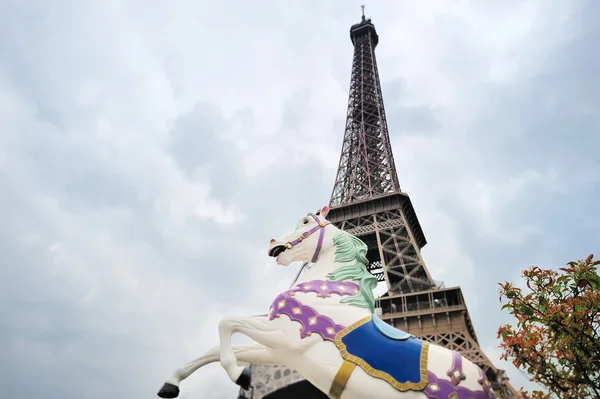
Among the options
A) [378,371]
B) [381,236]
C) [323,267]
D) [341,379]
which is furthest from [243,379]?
[381,236]

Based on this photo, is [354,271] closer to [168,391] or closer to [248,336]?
[248,336]

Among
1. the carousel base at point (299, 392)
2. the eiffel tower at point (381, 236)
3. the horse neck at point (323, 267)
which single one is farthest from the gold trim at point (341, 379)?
the carousel base at point (299, 392)

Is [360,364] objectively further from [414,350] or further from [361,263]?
[361,263]

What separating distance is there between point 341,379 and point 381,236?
75.0ft

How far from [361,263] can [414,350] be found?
1355 mm

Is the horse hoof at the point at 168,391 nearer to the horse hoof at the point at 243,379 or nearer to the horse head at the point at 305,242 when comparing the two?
the horse hoof at the point at 243,379

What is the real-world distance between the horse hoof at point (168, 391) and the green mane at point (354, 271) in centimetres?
198

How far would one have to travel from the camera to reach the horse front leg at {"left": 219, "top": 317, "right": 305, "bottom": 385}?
458 cm

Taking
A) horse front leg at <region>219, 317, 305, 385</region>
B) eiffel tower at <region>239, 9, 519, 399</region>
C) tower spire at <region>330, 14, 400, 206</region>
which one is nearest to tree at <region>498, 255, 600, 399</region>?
eiffel tower at <region>239, 9, 519, 399</region>

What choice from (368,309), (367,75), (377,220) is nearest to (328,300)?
(368,309)

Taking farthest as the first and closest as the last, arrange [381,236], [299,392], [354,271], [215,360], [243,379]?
1. [381,236]
2. [299,392]
3. [354,271]
4. [215,360]
5. [243,379]

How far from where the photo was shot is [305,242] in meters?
5.73

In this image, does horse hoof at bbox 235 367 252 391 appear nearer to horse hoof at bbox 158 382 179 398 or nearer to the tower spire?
horse hoof at bbox 158 382 179 398

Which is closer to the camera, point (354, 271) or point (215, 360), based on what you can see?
point (215, 360)
